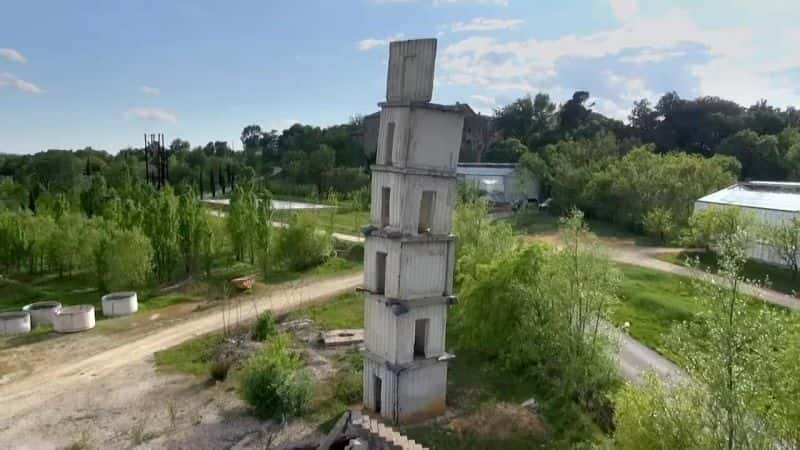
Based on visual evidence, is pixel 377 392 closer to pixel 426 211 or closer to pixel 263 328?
pixel 426 211

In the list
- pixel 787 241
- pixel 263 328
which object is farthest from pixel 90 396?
pixel 787 241

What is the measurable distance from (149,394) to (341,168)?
181 ft

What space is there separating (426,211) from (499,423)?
246 inches

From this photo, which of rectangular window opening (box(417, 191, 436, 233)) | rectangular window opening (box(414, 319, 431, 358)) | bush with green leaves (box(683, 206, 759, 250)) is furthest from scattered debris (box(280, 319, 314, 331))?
bush with green leaves (box(683, 206, 759, 250))

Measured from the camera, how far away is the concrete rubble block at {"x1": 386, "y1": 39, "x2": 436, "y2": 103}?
14.8m

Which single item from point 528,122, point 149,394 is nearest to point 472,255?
point 149,394

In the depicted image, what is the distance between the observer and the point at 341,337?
22969mm

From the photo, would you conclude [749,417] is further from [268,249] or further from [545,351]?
[268,249]

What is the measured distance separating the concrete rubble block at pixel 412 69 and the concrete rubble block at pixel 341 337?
36.2 ft

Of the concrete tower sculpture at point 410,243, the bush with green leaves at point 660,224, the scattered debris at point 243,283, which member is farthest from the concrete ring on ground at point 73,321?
the bush with green leaves at point 660,224

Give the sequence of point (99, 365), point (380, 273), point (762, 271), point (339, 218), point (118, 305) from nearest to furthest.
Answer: point (380, 273), point (99, 365), point (118, 305), point (762, 271), point (339, 218)

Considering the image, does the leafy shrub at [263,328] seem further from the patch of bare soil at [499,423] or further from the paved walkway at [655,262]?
the paved walkway at [655,262]

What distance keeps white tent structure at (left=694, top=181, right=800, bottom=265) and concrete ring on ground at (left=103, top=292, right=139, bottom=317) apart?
33.1m

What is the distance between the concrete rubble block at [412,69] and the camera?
14781mm
